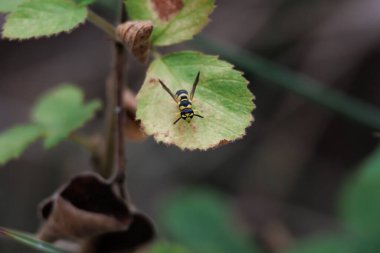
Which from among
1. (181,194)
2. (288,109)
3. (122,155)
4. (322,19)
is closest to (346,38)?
(322,19)

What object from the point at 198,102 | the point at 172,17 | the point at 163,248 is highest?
the point at 172,17

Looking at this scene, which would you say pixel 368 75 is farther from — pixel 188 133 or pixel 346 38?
pixel 188 133

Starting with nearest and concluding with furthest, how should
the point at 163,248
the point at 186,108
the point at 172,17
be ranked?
the point at 186,108, the point at 172,17, the point at 163,248

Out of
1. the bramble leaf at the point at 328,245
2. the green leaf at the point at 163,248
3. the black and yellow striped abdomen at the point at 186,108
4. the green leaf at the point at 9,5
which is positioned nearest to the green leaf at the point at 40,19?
the green leaf at the point at 9,5

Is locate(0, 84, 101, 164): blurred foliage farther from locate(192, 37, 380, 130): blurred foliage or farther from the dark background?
the dark background

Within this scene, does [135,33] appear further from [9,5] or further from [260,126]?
[260,126]

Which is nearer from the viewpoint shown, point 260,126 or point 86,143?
point 86,143

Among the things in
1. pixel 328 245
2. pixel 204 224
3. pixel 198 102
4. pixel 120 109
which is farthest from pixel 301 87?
pixel 198 102
